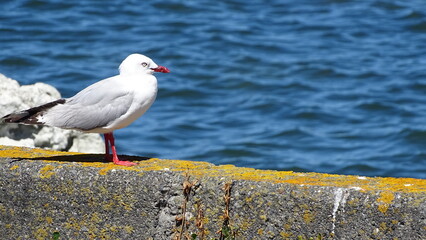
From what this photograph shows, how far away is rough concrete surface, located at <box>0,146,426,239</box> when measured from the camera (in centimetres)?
353

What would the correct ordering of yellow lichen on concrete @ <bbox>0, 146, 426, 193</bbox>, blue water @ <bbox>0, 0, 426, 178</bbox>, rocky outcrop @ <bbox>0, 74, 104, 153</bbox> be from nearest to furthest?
yellow lichen on concrete @ <bbox>0, 146, 426, 193</bbox> < rocky outcrop @ <bbox>0, 74, 104, 153</bbox> < blue water @ <bbox>0, 0, 426, 178</bbox>

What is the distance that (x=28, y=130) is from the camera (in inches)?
254

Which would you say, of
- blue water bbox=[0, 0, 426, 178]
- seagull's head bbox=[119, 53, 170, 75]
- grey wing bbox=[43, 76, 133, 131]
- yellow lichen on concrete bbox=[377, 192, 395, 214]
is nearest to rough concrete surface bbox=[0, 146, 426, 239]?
yellow lichen on concrete bbox=[377, 192, 395, 214]

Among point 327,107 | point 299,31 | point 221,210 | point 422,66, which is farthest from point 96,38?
point 221,210

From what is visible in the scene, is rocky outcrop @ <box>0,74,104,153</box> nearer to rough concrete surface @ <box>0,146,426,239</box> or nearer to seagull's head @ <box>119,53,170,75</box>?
seagull's head @ <box>119,53,170,75</box>

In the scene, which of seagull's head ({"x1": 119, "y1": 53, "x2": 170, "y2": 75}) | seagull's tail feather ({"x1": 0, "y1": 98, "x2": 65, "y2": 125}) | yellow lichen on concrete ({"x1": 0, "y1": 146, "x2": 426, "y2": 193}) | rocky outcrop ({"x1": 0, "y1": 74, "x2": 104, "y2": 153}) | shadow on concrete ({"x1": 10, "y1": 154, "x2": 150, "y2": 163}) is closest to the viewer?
yellow lichen on concrete ({"x1": 0, "y1": 146, "x2": 426, "y2": 193})

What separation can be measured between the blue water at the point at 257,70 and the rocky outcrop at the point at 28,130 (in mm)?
3653

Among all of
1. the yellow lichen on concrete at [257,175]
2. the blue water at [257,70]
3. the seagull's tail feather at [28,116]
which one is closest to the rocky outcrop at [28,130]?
the seagull's tail feather at [28,116]

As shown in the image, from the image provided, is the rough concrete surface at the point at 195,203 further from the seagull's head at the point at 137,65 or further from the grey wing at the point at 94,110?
the seagull's head at the point at 137,65

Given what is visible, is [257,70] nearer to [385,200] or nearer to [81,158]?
[81,158]

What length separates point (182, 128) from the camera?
11.5m

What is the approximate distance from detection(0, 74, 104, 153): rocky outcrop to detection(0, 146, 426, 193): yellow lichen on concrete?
192 cm

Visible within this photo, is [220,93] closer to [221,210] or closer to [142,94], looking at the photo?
[142,94]

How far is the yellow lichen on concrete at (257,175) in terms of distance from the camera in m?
3.70
